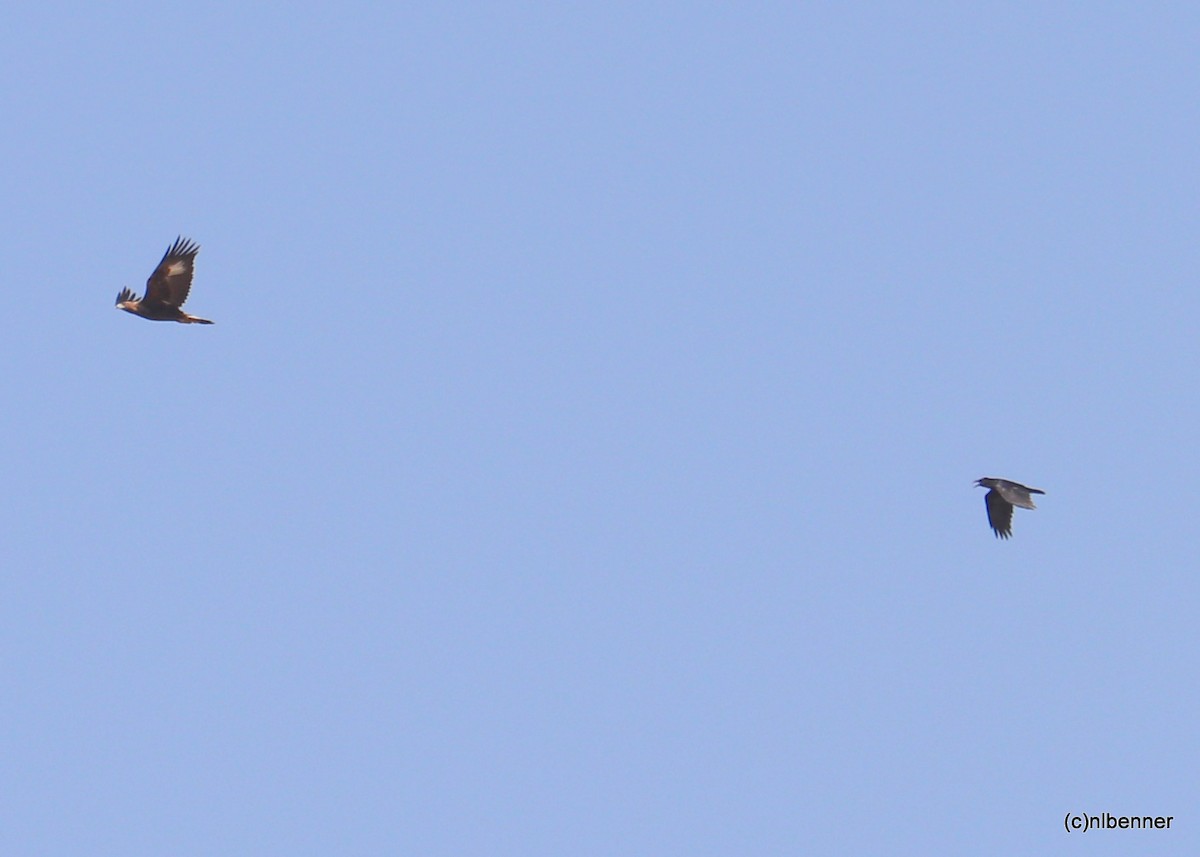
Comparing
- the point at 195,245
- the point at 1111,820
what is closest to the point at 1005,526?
the point at 1111,820

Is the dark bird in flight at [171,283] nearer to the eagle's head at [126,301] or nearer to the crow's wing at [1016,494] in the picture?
the eagle's head at [126,301]

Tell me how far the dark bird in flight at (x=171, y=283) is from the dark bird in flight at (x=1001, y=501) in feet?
50.9

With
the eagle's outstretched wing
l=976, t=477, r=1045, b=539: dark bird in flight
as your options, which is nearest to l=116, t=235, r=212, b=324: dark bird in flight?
the eagle's outstretched wing

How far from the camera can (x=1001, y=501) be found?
110 feet

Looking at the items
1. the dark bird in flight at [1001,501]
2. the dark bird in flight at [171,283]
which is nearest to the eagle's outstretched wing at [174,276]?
the dark bird in flight at [171,283]

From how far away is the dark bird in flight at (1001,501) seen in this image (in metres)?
32.5

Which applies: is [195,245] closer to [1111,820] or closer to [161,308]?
[161,308]

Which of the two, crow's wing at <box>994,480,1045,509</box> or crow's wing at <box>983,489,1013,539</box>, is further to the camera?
crow's wing at <box>983,489,1013,539</box>

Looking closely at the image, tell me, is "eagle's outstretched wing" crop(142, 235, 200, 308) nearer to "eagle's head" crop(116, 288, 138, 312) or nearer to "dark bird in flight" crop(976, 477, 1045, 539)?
"eagle's head" crop(116, 288, 138, 312)

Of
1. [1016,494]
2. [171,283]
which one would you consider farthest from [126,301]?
[1016,494]

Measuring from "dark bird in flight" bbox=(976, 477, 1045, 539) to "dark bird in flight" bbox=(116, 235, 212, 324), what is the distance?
50.9ft

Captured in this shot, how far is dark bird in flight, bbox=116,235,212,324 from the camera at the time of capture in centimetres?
3092

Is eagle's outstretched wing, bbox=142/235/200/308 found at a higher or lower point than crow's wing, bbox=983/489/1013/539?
higher

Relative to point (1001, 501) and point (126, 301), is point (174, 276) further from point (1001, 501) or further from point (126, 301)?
point (1001, 501)
